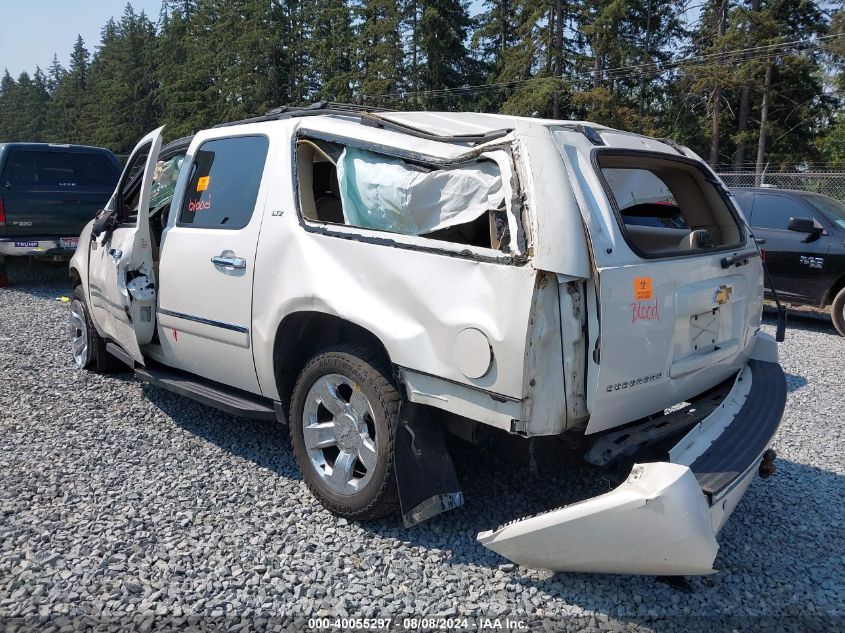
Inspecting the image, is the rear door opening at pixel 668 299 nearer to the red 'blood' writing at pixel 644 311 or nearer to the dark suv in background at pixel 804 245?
the red 'blood' writing at pixel 644 311

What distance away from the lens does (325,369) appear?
3441mm

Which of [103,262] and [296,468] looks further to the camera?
[103,262]

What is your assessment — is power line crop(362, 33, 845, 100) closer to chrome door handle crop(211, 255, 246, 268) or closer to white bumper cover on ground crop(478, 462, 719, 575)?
chrome door handle crop(211, 255, 246, 268)

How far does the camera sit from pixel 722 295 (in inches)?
135

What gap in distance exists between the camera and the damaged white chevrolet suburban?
2697 millimetres

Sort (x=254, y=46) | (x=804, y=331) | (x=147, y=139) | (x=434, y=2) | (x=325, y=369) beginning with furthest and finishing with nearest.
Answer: (x=254, y=46) < (x=434, y=2) < (x=804, y=331) < (x=147, y=139) < (x=325, y=369)

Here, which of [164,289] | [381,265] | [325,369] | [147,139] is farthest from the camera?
[147,139]

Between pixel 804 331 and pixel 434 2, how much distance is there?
3425cm

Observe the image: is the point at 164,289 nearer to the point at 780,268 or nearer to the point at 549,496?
the point at 549,496

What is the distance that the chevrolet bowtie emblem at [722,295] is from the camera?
338 centimetres

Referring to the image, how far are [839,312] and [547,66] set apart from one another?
27.6 m

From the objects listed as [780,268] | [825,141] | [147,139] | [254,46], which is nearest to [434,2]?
[254,46]

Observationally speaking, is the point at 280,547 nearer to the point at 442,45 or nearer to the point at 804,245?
the point at 804,245

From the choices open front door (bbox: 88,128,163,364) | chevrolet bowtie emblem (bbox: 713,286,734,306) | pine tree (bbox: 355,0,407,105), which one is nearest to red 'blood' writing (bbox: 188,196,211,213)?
open front door (bbox: 88,128,163,364)
